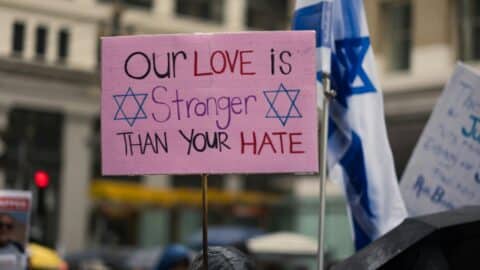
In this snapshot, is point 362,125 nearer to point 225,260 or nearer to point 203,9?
point 225,260

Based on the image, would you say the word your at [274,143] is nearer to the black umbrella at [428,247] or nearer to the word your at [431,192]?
the black umbrella at [428,247]

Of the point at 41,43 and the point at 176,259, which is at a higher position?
the point at 41,43

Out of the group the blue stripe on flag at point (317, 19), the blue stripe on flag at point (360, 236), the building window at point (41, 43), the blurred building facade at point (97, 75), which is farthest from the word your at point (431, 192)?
the building window at point (41, 43)

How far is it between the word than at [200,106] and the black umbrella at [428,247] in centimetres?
77

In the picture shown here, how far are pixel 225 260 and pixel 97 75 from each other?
1050 inches

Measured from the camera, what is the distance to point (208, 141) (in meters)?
4.79

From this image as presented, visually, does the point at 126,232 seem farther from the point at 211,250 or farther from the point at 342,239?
the point at 211,250

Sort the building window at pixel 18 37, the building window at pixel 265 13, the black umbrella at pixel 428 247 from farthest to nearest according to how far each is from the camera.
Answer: the building window at pixel 265 13 < the building window at pixel 18 37 < the black umbrella at pixel 428 247

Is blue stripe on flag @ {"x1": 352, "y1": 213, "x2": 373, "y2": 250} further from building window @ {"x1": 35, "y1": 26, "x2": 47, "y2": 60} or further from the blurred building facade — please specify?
building window @ {"x1": 35, "y1": 26, "x2": 47, "y2": 60}

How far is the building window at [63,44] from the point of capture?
29641mm

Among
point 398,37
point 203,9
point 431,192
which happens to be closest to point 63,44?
point 203,9

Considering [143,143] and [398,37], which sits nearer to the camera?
[143,143]

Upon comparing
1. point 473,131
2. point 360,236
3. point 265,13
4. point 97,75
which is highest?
point 265,13

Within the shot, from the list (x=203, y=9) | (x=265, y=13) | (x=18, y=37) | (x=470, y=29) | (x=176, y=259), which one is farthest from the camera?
(x=265, y=13)
